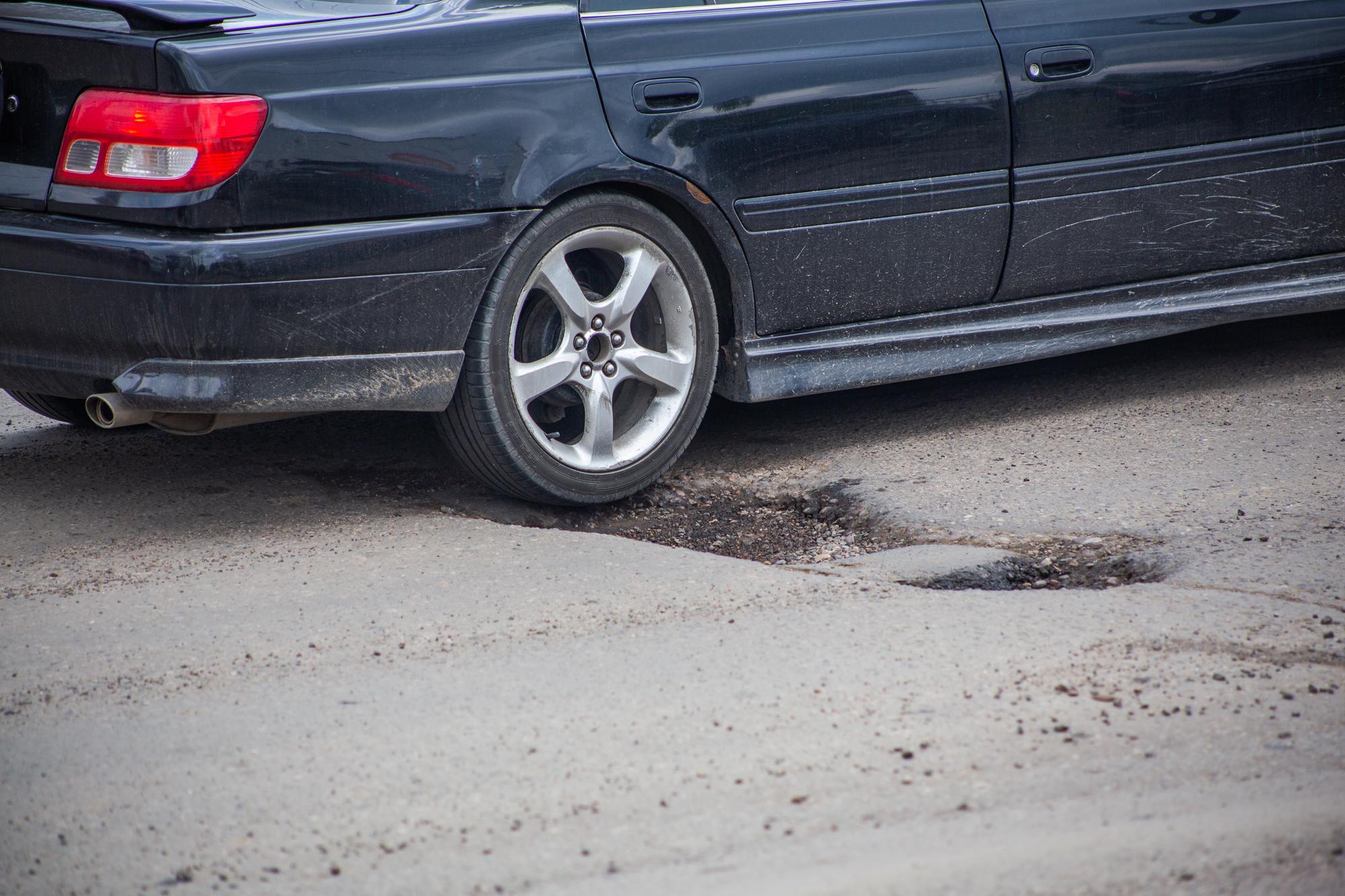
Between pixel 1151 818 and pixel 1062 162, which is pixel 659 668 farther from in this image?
pixel 1062 162

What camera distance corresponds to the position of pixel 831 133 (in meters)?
3.64

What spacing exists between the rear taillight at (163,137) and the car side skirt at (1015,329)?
1398mm

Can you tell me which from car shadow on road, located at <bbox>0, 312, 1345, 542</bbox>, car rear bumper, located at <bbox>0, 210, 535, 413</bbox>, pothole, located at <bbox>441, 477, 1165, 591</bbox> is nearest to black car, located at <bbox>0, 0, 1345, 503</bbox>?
car rear bumper, located at <bbox>0, 210, 535, 413</bbox>

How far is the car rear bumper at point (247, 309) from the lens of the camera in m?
2.99

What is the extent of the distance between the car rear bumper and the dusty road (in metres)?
0.40

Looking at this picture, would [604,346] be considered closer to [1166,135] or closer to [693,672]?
[693,672]

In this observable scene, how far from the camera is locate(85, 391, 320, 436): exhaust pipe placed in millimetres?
3107

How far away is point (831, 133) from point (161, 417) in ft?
6.05

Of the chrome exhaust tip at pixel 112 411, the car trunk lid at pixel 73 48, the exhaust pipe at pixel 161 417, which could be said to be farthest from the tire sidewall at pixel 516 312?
the chrome exhaust tip at pixel 112 411

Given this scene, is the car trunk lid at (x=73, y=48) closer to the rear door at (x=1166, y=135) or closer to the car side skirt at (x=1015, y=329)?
the car side skirt at (x=1015, y=329)

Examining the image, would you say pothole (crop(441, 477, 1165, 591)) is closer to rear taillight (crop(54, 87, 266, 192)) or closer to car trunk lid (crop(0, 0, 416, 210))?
rear taillight (crop(54, 87, 266, 192))

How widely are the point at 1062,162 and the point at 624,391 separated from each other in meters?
1.43

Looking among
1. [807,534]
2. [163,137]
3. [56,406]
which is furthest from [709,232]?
[56,406]

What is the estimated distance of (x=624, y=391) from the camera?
3744 millimetres
